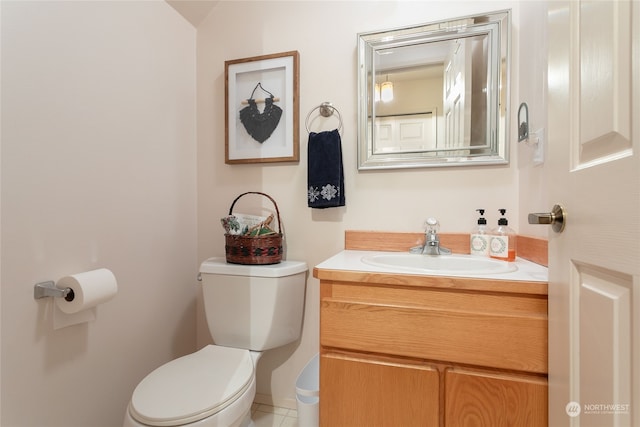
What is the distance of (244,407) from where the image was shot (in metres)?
0.99

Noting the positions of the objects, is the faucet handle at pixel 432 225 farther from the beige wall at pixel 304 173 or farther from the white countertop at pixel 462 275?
the white countertop at pixel 462 275

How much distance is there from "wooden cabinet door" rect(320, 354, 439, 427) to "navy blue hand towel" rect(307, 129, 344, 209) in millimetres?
650

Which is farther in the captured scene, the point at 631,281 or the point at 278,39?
the point at 278,39

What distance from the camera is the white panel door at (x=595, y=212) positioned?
1.45 ft

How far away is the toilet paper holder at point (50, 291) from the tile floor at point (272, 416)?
0.98 m

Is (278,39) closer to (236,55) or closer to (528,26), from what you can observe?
(236,55)

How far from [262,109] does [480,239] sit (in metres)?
1.15

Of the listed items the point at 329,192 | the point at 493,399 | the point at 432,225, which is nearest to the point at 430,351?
the point at 493,399

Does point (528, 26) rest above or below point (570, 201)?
above

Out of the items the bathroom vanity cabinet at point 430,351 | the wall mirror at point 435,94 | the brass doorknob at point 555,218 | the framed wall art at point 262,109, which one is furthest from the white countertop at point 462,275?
the framed wall art at point 262,109

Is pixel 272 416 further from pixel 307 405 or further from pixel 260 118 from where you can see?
pixel 260 118

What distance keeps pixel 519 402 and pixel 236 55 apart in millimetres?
1782

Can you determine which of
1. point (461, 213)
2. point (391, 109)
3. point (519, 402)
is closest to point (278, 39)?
point (391, 109)

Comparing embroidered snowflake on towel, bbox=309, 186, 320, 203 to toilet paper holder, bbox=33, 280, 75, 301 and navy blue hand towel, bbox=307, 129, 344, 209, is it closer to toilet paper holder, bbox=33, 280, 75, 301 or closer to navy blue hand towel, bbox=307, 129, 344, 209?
navy blue hand towel, bbox=307, 129, 344, 209
